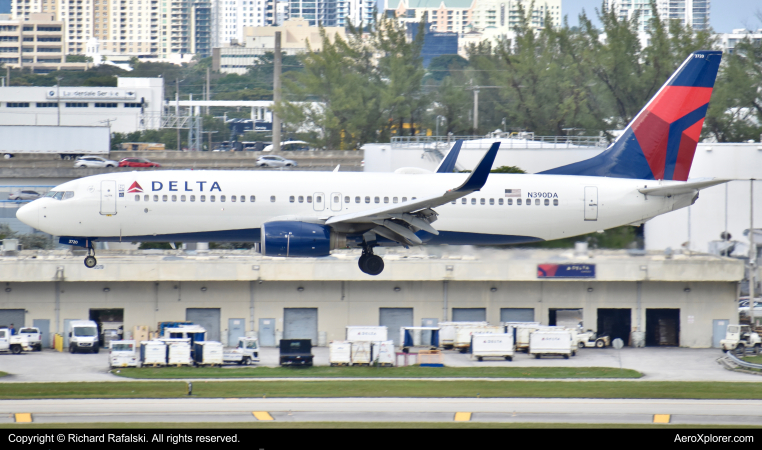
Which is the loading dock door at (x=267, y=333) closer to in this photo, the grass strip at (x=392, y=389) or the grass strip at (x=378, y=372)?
the grass strip at (x=378, y=372)

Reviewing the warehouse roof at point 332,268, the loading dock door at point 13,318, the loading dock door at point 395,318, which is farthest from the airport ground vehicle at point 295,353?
the loading dock door at point 13,318

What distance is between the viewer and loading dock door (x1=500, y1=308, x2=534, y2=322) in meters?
54.0

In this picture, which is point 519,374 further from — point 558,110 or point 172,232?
point 558,110

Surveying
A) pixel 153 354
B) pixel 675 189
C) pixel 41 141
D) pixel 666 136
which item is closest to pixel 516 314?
pixel 666 136

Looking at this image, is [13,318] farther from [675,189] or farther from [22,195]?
[675,189]

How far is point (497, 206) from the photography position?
33.3 metres

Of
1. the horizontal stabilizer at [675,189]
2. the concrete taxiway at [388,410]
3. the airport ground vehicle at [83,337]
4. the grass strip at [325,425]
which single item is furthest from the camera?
the airport ground vehicle at [83,337]

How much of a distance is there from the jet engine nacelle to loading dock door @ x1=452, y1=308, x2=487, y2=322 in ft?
78.5

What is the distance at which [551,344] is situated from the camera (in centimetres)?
4819

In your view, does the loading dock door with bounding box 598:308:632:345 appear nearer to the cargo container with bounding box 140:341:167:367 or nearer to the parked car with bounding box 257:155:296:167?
the cargo container with bounding box 140:341:167:367

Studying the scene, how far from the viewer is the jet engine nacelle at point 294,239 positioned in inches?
1208

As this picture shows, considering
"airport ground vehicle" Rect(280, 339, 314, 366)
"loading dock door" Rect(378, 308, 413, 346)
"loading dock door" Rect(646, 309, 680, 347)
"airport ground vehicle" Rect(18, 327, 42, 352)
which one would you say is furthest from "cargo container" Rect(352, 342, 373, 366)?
"airport ground vehicle" Rect(18, 327, 42, 352)

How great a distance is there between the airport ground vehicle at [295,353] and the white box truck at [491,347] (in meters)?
9.12

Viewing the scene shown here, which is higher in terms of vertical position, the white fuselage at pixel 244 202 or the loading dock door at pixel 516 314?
the white fuselage at pixel 244 202
